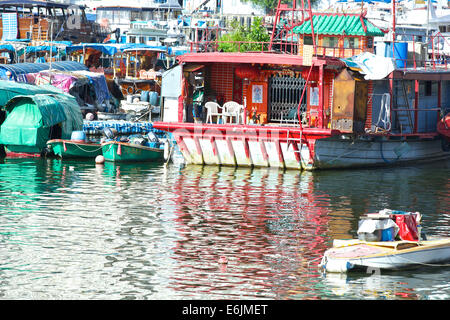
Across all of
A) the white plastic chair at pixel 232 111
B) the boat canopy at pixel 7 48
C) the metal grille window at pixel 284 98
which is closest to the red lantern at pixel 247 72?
the metal grille window at pixel 284 98

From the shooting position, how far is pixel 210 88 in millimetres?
38312

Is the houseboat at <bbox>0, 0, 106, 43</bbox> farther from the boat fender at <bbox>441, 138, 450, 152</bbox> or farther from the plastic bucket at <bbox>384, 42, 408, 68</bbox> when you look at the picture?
the boat fender at <bbox>441, 138, 450, 152</bbox>

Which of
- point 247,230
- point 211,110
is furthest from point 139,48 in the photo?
point 247,230

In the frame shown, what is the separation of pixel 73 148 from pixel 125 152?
2.33m

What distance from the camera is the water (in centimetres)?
1764

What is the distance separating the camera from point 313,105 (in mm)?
36500

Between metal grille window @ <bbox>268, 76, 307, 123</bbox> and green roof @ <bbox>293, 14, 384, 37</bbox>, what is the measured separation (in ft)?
12.8

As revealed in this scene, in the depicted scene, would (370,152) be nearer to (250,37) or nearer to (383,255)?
(383,255)

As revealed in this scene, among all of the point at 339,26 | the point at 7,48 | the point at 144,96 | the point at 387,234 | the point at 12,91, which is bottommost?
the point at 387,234

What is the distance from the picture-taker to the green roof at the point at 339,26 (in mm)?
39594

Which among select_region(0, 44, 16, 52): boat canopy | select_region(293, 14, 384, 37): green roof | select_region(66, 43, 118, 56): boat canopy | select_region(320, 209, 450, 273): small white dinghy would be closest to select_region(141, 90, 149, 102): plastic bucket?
select_region(66, 43, 118, 56): boat canopy

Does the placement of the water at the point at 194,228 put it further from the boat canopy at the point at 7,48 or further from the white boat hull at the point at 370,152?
the boat canopy at the point at 7,48

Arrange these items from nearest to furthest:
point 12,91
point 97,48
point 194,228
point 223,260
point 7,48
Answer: point 223,260 → point 194,228 → point 12,91 → point 7,48 → point 97,48
